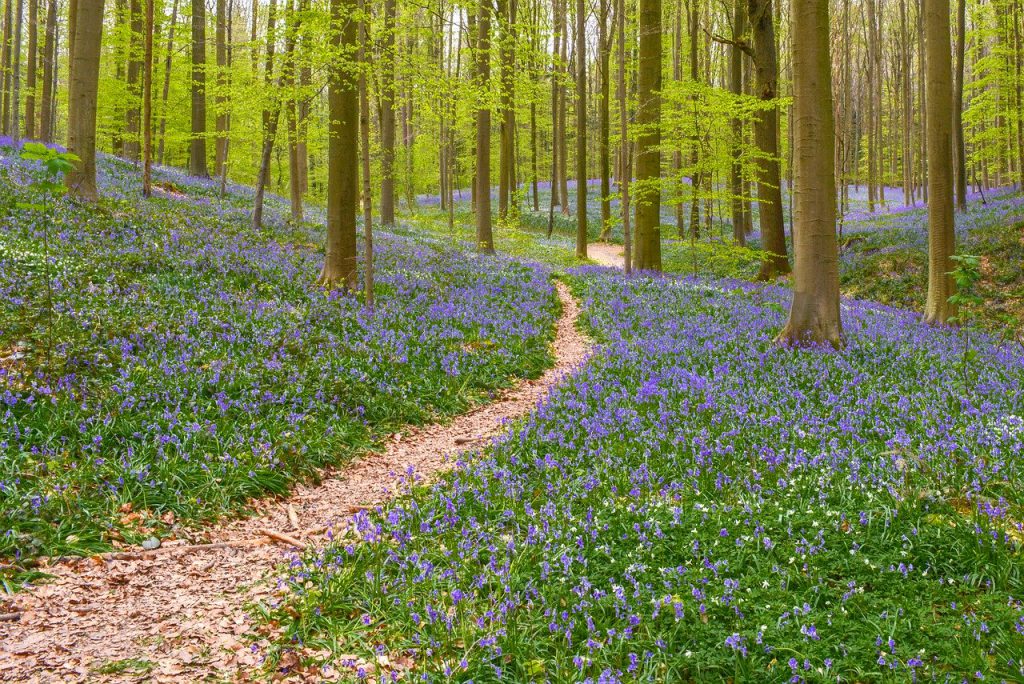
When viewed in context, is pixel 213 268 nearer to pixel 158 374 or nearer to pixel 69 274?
pixel 69 274

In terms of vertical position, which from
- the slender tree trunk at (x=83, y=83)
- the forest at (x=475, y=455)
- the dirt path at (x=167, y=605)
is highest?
the slender tree trunk at (x=83, y=83)

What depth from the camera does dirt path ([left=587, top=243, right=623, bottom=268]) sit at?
88.0 ft

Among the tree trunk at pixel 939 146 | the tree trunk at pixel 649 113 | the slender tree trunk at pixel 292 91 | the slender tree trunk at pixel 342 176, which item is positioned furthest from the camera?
the tree trunk at pixel 649 113

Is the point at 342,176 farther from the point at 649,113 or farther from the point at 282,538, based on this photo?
the point at 282,538

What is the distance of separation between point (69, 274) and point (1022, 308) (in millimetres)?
20659

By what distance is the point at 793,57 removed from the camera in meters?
10.3

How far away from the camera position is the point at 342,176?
13297 millimetres

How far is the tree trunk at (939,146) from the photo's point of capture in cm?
1177

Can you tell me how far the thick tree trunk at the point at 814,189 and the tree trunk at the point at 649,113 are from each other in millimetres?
6459

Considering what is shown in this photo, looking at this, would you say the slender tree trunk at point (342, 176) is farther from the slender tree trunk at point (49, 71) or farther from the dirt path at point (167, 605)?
the slender tree trunk at point (49, 71)

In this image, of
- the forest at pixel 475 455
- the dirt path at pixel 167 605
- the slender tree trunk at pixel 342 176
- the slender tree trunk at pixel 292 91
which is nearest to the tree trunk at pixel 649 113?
the forest at pixel 475 455

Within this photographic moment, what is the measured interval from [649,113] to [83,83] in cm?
1432

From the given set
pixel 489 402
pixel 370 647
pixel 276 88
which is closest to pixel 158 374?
pixel 489 402

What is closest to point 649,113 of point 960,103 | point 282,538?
point 282,538
